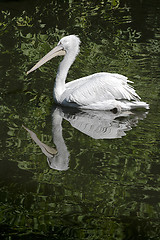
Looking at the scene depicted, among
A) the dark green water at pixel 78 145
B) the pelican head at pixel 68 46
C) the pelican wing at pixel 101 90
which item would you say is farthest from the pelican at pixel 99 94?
the pelican head at pixel 68 46

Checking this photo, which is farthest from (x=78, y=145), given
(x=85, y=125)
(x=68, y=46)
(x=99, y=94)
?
(x=68, y=46)

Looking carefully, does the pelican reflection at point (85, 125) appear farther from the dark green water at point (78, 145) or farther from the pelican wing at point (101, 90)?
the pelican wing at point (101, 90)

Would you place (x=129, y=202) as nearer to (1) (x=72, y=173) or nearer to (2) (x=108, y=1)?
(1) (x=72, y=173)

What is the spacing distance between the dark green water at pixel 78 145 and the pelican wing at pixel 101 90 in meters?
0.21

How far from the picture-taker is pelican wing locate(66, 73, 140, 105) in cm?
630

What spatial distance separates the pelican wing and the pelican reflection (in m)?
0.18

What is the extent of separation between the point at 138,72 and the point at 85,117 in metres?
→ 1.56

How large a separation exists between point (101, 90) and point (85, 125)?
67cm

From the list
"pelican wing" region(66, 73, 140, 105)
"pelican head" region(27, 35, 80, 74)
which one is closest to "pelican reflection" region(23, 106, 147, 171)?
"pelican wing" region(66, 73, 140, 105)

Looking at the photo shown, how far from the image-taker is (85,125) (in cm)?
594

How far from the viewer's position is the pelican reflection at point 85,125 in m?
5.23

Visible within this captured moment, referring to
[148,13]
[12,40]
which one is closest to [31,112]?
[12,40]

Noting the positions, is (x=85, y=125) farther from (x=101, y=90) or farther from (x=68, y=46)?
(x=68, y=46)

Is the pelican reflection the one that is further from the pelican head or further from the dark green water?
the pelican head
